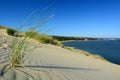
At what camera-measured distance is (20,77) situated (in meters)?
3.78

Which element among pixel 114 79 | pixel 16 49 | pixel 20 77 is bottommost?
pixel 114 79

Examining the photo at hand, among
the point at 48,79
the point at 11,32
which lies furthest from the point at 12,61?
the point at 11,32

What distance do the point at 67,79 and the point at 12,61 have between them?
1.16 meters

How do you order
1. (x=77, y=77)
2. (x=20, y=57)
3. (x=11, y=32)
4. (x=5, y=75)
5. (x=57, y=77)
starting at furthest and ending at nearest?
(x=11, y=32) < (x=20, y=57) < (x=77, y=77) < (x=57, y=77) < (x=5, y=75)

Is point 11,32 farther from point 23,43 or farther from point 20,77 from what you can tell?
point 20,77

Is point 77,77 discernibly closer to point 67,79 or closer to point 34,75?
point 67,79

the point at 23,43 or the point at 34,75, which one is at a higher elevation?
the point at 23,43

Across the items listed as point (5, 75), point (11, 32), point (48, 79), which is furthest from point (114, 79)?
point (11, 32)

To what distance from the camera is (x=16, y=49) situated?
4852 mm

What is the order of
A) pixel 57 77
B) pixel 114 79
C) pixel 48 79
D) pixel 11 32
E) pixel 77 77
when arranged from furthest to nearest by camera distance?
1. pixel 11 32
2. pixel 114 79
3. pixel 77 77
4. pixel 57 77
5. pixel 48 79

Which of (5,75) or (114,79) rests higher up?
(5,75)

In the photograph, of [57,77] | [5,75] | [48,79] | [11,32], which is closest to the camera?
[5,75]

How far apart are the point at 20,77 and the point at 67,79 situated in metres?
0.89

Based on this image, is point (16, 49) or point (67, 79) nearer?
point (67, 79)
